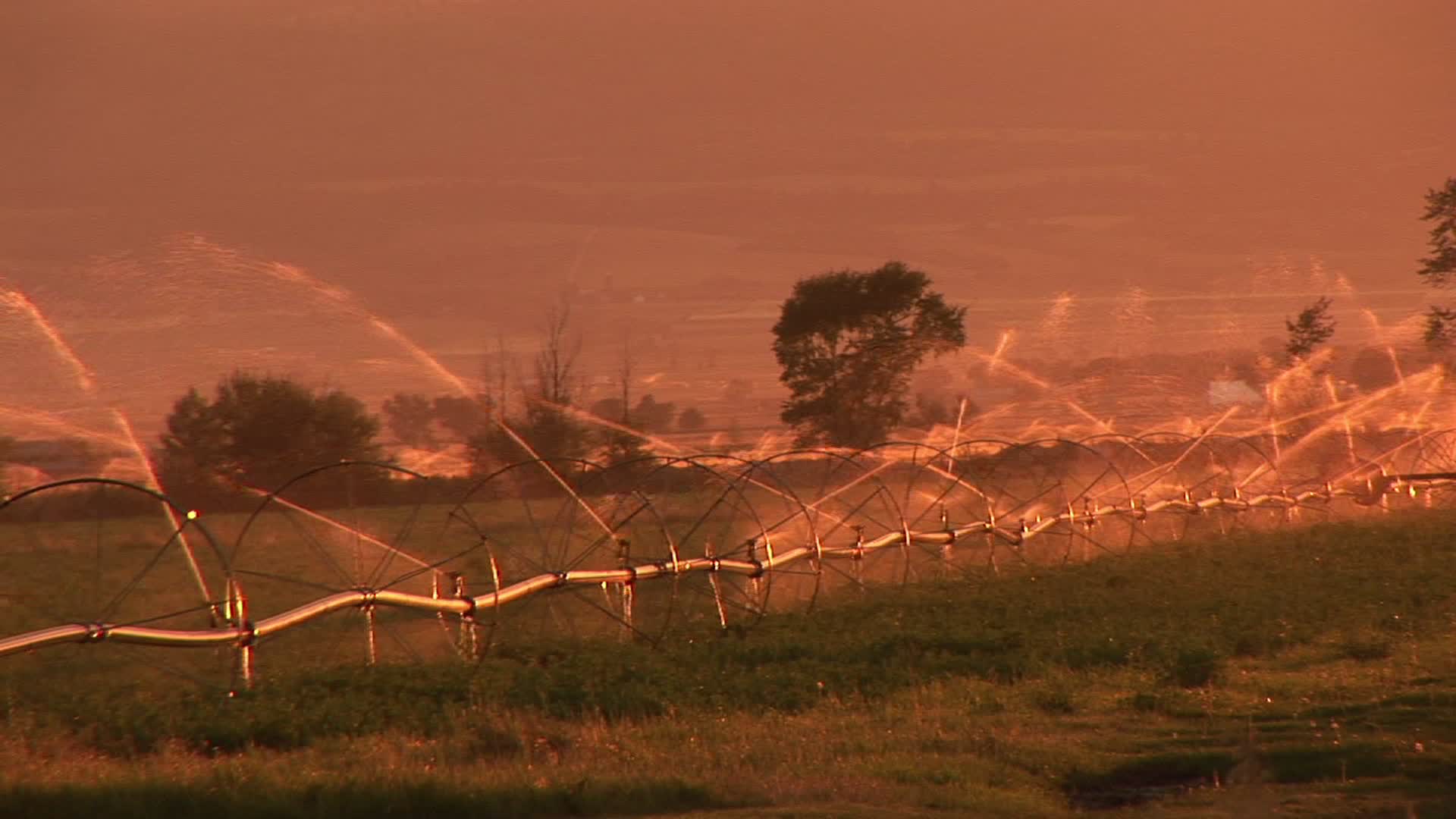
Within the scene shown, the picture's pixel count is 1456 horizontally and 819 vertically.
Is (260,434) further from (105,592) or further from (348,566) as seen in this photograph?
(105,592)

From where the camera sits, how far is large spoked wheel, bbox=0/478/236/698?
14977mm

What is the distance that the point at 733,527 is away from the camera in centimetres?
4578

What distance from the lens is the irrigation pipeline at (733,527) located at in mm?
16484

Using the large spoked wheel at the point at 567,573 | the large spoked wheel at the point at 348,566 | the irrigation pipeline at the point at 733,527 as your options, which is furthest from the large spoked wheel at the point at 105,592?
the large spoked wheel at the point at 567,573

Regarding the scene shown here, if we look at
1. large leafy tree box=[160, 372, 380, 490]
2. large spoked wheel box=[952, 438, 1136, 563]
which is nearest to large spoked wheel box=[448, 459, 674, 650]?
large spoked wheel box=[952, 438, 1136, 563]

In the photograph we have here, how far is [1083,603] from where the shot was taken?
74.0ft

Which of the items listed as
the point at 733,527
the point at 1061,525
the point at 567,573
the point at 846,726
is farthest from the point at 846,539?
the point at 846,726

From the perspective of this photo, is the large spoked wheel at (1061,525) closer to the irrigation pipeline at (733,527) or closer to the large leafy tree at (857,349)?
the irrigation pipeline at (733,527)

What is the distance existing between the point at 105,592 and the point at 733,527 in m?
19.5

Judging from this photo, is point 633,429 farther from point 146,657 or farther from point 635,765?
point 635,765

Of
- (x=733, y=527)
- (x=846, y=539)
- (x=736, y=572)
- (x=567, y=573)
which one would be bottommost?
(x=846, y=539)

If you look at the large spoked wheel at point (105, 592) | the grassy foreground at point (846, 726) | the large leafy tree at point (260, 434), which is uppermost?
the large leafy tree at point (260, 434)

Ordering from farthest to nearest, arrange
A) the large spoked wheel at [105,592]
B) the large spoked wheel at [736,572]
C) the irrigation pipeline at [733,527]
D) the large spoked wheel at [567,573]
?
the large spoked wheel at [736,572] < the large spoked wheel at [567,573] < the irrigation pipeline at [733,527] < the large spoked wheel at [105,592]

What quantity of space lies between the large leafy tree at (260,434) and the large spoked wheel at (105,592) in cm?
325
